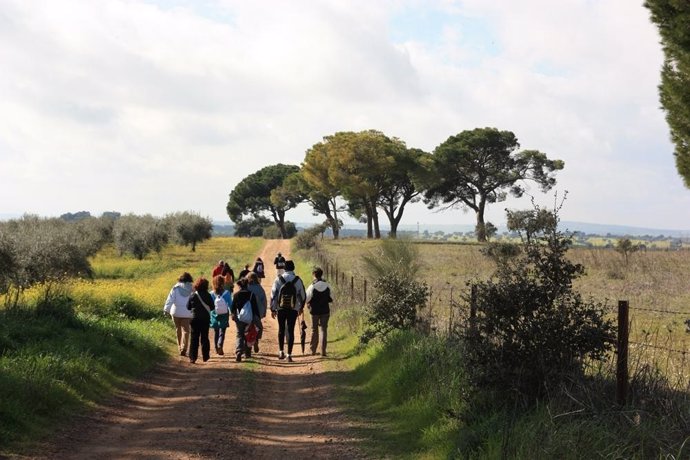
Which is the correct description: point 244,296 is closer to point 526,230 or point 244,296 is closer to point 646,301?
point 526,230

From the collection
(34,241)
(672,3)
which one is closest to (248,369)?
(672,3)

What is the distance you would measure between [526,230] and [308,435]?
147 inches

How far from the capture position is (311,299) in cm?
1410

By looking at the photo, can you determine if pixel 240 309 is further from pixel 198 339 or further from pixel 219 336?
pixel 219 336

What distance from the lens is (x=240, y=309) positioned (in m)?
13.6

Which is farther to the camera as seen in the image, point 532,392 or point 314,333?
point 314,333

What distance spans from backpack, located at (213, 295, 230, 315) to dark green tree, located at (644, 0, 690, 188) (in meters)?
10.5

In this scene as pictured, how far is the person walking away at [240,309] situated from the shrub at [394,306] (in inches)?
92.6

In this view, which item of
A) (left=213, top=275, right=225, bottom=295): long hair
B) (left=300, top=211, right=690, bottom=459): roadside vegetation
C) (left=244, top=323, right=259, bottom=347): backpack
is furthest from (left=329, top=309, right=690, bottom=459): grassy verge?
(left=213, top=275, right=225, bottom=295): long hair

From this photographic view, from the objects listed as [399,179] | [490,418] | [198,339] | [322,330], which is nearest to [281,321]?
[322,330]

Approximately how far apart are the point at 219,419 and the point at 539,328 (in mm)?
4392

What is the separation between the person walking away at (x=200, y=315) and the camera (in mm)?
13258

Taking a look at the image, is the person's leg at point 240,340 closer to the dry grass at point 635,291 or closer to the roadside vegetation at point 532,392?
the dry grass at point 635,291

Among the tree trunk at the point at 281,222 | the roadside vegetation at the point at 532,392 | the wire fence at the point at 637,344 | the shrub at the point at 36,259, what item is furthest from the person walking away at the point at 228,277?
the tree trunk at the point at 281,222
